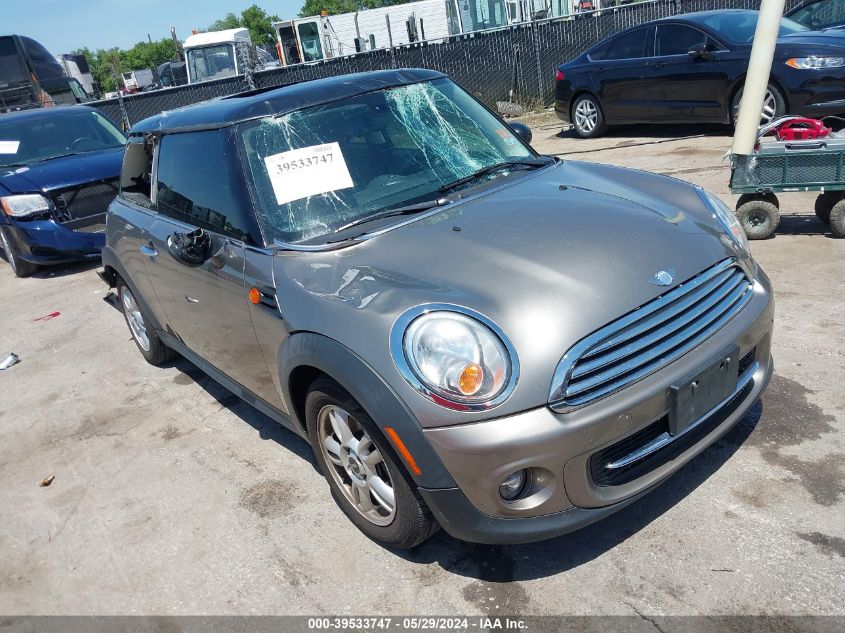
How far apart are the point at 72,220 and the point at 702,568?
24.9 ft

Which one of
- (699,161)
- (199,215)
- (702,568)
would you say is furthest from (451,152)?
(699,161)

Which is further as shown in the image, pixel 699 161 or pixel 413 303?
pixel 699 161

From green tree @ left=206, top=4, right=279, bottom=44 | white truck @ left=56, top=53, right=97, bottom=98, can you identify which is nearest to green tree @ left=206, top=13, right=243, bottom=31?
green tree @ left=206, top=4, right=279, bottom=44

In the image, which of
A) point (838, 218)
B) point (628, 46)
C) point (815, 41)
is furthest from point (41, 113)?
point (815, 41)

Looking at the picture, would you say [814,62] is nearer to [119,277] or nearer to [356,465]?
A: [119,277]

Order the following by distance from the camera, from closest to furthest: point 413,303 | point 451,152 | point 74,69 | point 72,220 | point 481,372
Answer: point 481,372 → point 413,303 → point 451,152 → point 72,220 → point 74,69

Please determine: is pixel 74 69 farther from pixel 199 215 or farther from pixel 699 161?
pixel 199 215

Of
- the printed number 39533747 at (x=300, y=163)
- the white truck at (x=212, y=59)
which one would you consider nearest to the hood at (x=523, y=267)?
the printed number 39533747 at (x=300, y=163)

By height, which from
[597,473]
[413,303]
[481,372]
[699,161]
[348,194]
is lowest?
[699,161]

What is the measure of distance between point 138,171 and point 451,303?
10.0 feet

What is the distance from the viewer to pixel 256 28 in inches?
3435

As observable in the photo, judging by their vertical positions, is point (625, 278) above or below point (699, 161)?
above

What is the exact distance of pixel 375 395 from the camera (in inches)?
95.5

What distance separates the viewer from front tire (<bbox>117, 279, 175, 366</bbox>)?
4.95m
